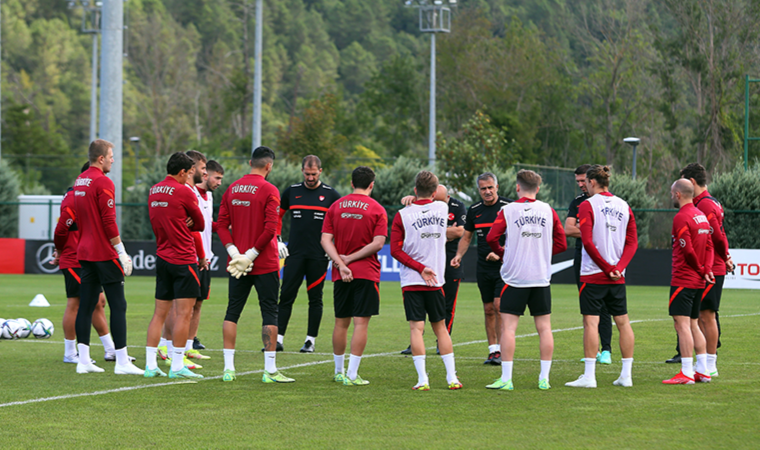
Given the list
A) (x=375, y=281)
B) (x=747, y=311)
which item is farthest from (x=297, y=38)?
(x=375, y=281)

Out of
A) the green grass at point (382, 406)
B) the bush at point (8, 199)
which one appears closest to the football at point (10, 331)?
the green grass at point (382, 406)

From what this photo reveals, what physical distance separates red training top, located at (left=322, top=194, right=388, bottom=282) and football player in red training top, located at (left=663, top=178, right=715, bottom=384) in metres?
2.77

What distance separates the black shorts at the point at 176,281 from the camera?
8.41 metres

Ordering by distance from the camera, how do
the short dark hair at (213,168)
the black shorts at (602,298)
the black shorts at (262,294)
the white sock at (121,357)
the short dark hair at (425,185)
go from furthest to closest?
1. the short dark hair at (213,168)
2. the white sock at (121,357)
3. the black shorts at (262,294)
4. the black shorts at (602,298)
5. the short dark hair at (425,185)

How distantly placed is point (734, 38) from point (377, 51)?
60.3m

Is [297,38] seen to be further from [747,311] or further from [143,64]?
[747,311]

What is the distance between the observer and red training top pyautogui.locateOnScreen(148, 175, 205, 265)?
327 inches

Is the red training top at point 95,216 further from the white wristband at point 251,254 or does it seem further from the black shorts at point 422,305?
the black shorts at point 422,305

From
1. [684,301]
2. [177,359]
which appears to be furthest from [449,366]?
[177,359]

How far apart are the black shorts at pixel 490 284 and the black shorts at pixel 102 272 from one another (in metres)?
3.79

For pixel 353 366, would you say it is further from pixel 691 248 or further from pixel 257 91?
pixel 257 91

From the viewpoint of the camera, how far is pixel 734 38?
45594mm

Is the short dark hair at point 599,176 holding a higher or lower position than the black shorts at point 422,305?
higher

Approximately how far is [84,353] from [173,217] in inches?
67.5
